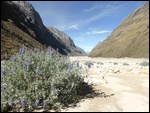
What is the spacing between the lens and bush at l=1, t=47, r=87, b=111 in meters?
6.83

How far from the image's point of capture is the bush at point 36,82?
683 centimetres

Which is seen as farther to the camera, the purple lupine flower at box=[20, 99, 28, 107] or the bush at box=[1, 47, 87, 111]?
the bush at box=[1, 47, 87, 111]

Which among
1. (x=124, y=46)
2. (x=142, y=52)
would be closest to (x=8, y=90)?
(x=142, y=52)

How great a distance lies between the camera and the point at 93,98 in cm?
845

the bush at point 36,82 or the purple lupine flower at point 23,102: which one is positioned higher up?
the bush at point 36,82

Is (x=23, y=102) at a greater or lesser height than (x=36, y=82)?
lesser

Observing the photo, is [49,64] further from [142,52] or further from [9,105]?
[142,52]

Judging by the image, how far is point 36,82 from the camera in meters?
7.19

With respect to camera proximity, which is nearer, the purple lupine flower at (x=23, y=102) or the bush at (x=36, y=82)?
the purple lupine flower at (x=23, y=102)

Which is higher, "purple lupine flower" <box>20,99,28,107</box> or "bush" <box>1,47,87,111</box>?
"bush" <box>1,47,87,111</box>

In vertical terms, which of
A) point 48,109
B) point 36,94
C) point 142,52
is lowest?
point 48,109

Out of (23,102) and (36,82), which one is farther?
(36,82)

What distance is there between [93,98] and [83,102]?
2.40 ft

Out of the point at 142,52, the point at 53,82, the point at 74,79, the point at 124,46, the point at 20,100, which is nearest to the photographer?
the point at 20,100
